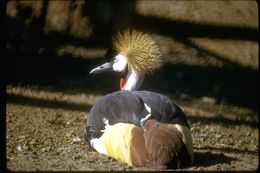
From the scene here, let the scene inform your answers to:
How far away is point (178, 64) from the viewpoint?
823cm

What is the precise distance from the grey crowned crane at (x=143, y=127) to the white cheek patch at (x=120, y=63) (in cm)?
16

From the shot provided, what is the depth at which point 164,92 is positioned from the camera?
7371 millimetres

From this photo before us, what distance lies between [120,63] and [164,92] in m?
→ 2.15

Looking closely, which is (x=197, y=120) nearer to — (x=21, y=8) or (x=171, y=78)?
(x=171, y=78)

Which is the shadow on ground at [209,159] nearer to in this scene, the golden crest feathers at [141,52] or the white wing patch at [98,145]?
the white wing patch at [98,145]

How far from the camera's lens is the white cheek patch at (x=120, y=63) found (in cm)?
527

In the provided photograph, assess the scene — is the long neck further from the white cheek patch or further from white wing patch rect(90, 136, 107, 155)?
white wing patch rect(90, 136, 107, 155)

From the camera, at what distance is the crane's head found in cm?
510

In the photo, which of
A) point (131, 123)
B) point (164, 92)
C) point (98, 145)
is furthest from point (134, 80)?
point (164, 92)

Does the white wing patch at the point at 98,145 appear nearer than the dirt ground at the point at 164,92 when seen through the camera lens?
Yes

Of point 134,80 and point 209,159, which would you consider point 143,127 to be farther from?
point 134,80

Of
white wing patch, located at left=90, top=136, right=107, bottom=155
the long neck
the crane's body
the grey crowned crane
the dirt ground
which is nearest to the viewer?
the grey crowned crane

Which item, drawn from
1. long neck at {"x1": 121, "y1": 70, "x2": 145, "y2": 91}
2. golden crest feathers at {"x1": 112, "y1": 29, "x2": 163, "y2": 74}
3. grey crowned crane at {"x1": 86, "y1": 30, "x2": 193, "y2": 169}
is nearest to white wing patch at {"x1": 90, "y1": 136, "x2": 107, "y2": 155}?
grey crowned crane at {"x1": 86, "y1": 30, "x2": 193, "y2": 169}

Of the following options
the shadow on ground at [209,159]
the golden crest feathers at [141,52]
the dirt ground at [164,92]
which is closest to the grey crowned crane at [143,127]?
the golden crest feathers at [141,52]
